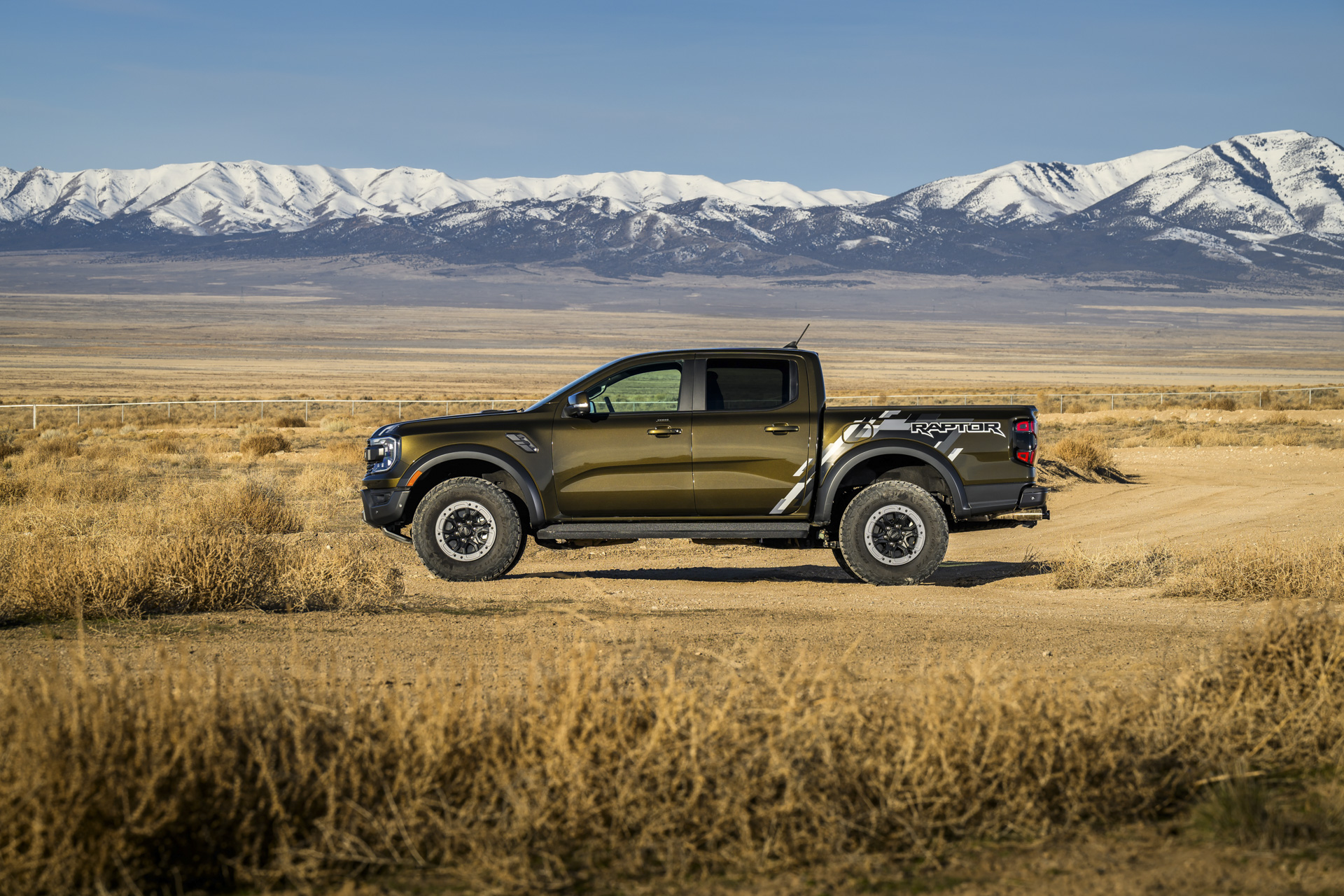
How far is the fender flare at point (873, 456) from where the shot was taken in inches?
419

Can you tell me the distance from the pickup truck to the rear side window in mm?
12

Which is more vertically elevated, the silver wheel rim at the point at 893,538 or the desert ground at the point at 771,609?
the silver wheel rim at the point at 893,538

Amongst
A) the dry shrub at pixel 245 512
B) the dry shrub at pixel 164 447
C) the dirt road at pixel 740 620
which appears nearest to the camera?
the dirt road at pixel 740 620

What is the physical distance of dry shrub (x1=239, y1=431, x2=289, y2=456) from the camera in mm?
32062

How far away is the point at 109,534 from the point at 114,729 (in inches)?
363

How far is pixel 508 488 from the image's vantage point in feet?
36.7

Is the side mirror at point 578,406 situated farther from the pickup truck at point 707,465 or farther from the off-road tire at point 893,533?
the off-road tire at point 893,533

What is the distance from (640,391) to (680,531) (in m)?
1.33

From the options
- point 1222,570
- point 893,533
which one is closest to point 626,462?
point 893,533

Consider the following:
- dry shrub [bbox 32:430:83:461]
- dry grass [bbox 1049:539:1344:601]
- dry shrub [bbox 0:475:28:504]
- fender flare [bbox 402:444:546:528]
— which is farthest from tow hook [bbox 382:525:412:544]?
dry shrub [bbox 32:430:83:461]

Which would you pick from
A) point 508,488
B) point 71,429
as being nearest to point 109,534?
point 508,488

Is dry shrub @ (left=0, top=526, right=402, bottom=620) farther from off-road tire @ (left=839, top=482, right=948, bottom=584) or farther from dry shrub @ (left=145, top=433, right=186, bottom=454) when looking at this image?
dry shrub @ (left=145, top=433, right=186, bottom=454)

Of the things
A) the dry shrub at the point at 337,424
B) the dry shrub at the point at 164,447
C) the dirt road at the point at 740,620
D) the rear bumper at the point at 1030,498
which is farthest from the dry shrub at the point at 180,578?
the dry shrub at the point at 337,424

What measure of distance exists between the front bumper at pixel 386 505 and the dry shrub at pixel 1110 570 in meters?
6.04
